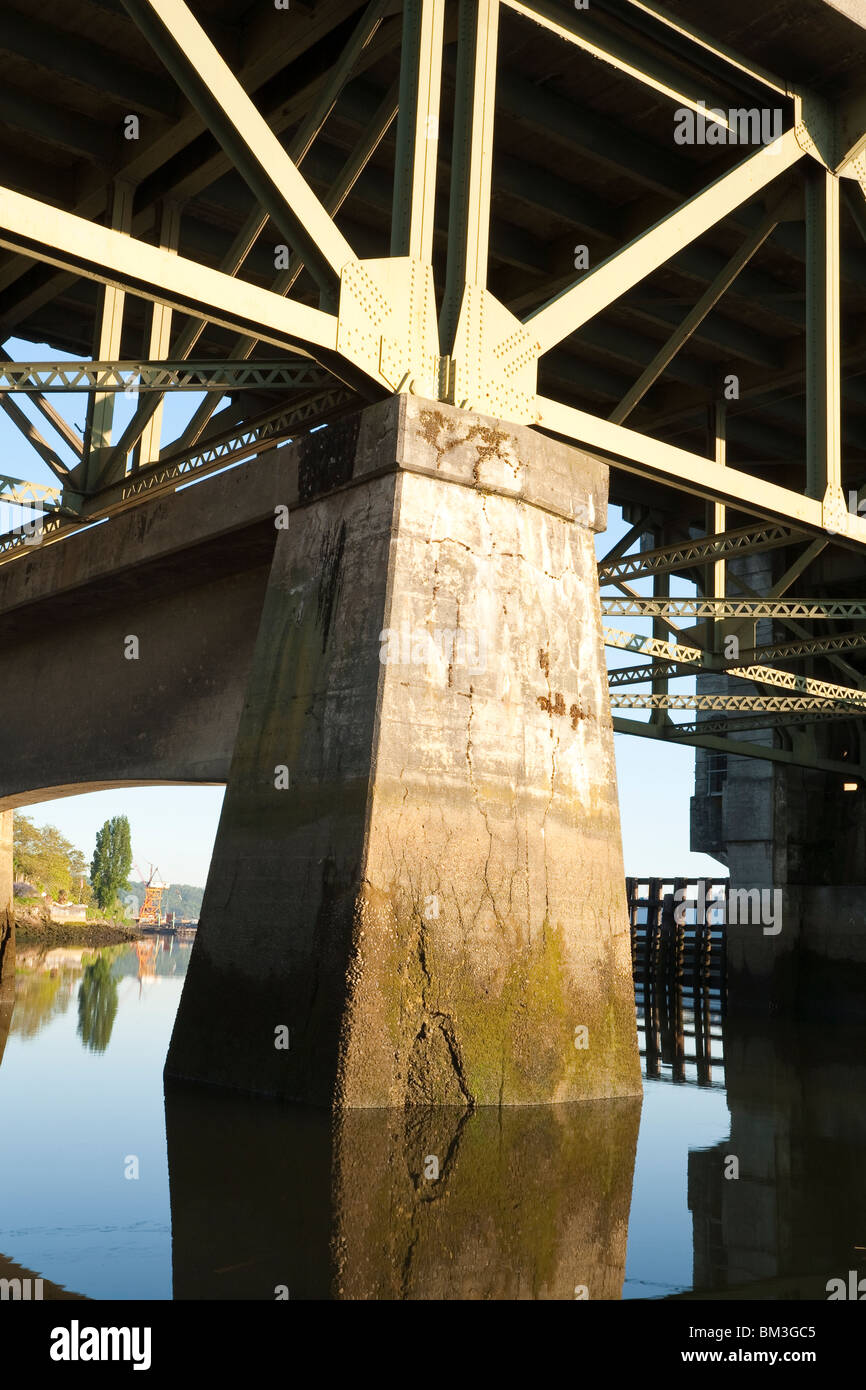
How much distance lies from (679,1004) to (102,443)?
20.8 m

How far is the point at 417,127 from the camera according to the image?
9.10 m

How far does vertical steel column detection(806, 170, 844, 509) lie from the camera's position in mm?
12023

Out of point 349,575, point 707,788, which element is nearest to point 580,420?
point 349,575

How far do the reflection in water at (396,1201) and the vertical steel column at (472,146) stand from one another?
5.40 m

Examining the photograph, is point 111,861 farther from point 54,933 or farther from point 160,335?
point 160,335

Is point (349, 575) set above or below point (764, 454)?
below

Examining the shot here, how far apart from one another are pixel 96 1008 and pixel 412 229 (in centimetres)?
1209

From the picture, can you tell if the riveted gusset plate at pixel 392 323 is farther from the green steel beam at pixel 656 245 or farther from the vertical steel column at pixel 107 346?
the vertical steel column at pixel 107 346

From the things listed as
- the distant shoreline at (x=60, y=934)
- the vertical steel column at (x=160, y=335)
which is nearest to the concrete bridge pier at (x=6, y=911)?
the vertical steel column at (x=160, y=335)

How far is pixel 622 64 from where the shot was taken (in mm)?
10430

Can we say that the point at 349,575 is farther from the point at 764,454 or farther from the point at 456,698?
the point at 764,454

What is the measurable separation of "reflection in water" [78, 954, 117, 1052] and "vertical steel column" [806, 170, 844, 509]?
851 centimetres

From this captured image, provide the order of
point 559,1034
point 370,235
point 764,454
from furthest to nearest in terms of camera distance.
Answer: point 764,454, point 370,235, point 559,1034

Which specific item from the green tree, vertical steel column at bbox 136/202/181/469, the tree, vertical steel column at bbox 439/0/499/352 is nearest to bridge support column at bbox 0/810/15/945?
vertical steel column at bbox 136/202/181/469
